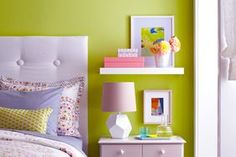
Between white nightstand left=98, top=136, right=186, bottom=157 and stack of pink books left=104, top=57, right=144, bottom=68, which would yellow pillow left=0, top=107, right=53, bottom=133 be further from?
stack of pink books left=104, top=57, right=144, bottom=68

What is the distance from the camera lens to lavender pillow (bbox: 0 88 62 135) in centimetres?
301

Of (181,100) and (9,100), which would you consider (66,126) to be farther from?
(181,100)

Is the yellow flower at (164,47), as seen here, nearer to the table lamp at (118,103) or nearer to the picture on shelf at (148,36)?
the picture on shelf at (148,36)

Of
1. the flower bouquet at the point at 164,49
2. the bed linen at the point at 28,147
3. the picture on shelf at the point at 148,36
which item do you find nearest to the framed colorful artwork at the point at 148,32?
the picture on shelf at the point at 148,36

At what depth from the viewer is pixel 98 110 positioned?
3475 millimetres

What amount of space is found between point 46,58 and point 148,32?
884 millimetres

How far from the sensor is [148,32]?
346cm

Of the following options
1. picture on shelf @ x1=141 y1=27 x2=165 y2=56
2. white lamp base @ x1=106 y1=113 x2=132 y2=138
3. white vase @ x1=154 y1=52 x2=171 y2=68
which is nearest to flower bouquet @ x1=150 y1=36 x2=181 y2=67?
white vase @ x1=154 y1=52 x2=171 y2=68

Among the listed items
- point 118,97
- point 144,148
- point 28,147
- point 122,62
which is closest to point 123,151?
point 144,148

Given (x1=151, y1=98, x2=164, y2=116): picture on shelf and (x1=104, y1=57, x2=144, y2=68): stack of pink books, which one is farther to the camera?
(x1=151, y1=98, x2=164, y2=116): picture on shelf

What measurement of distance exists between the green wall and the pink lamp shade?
305 mm

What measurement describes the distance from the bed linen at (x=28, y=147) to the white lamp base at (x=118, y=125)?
0.75 metres

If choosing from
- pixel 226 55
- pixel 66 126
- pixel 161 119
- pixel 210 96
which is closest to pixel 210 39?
pixel 226 55

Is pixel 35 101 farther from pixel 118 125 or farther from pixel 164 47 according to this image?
pixel 164 47
